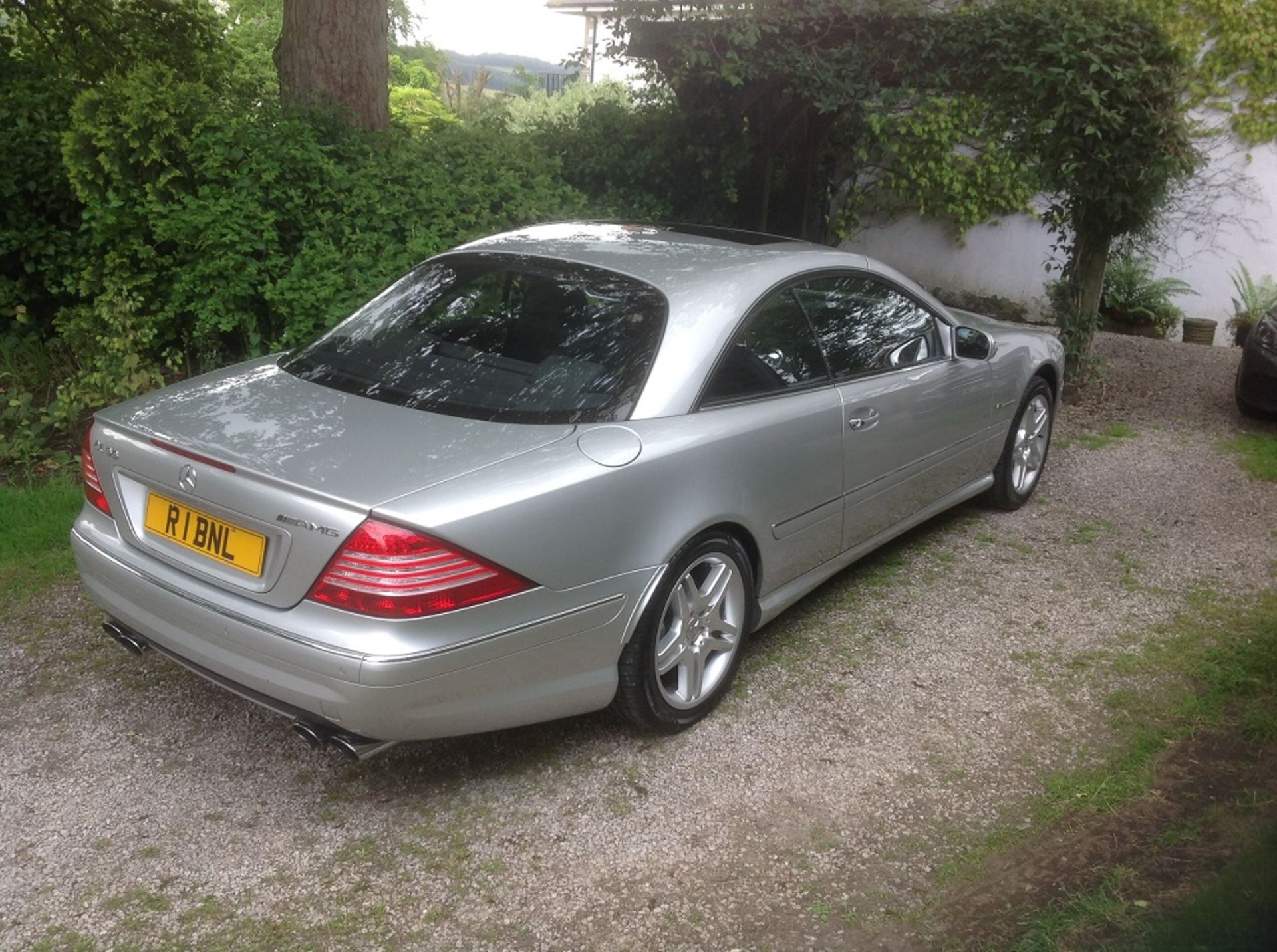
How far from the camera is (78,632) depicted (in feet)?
14.0

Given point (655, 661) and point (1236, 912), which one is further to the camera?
point (655, 661)

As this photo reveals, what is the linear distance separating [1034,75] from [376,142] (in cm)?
411

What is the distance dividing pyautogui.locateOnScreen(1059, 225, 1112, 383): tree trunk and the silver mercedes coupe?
4.17 meters

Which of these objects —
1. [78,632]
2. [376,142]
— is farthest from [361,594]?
[376,142]

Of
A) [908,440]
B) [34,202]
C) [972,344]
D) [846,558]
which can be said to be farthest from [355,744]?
[34,202]

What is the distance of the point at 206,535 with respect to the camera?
10.1 ft

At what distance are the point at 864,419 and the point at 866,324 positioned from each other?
1.56ft

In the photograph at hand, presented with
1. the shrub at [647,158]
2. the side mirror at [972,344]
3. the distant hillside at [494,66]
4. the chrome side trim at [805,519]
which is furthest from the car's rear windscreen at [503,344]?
the distant hillside at [494,66]

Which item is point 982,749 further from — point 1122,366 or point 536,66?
point 536,66

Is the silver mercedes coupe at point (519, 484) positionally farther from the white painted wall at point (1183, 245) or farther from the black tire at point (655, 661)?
the white painted wall at point (1183, 245)

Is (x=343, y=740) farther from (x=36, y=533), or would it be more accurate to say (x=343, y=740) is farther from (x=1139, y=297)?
(x=1139, y=297)

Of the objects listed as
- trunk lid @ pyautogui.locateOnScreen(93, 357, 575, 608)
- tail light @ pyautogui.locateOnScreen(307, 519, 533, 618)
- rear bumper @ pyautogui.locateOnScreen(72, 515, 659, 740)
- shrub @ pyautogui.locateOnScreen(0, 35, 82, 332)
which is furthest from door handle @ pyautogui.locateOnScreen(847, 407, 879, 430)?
shrub @ pyautogui.locateOnScreen(0, 35, 82, 332)

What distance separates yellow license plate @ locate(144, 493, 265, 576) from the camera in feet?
9.80

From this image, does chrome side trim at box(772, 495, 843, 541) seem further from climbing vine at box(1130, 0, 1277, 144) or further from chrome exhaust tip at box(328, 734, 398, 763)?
climbing vine at box(1130, 0, 1277, 144)
